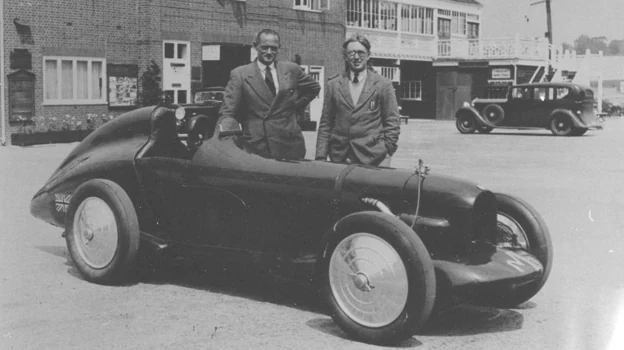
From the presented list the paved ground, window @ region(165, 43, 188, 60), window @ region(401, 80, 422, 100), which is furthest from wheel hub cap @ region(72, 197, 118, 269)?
window @ region(401, 80, 422, 100)

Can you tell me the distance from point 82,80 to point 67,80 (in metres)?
0.52

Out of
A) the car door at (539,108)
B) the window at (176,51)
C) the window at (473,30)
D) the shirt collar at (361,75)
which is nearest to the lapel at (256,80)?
the shirt collar at (361,75)

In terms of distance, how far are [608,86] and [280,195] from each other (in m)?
107

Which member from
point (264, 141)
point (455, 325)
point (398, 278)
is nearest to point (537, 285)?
point (455, 325)

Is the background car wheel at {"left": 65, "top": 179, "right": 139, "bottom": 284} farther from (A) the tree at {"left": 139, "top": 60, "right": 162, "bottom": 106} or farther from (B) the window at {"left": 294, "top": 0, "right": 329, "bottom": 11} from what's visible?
(B) the window at {"left": 294, "top": 0, "right": 329, "bottom": 11}

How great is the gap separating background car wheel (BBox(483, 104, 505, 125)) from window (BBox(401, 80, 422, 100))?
16295 mm

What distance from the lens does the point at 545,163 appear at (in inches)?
694

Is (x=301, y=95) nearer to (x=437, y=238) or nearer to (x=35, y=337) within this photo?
(x=437, y=238)

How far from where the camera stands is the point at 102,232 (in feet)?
20.4

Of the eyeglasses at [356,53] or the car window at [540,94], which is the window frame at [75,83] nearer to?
the car window at [540,94]

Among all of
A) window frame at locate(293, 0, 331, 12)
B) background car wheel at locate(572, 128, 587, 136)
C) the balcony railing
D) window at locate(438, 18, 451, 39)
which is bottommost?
background car wheel at locate(572, 128, 587, 136)

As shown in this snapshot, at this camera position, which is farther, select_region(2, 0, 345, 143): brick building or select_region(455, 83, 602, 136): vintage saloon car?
select_region(455, 83, 602, 136): vintage saloon car

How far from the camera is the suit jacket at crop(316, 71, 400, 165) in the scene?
6.54 meters

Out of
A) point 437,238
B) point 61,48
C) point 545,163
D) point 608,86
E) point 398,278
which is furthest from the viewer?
point 608,86
